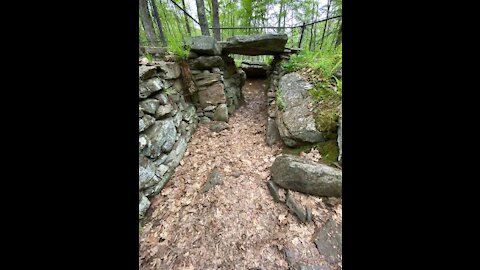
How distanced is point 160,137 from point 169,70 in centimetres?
186

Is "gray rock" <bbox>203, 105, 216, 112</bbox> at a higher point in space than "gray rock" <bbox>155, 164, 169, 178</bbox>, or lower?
higher

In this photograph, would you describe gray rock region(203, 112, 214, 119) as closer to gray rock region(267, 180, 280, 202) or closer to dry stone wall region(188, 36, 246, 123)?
dry stone wall region(188, 36, 246, 123)

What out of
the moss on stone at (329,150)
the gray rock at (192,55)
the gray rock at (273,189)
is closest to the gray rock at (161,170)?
the gray rock at (273,189)

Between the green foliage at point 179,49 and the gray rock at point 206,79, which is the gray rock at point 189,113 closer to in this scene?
the gray rock at point 206,79

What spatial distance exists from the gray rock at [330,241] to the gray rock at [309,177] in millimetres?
444

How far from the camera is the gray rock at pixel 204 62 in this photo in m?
5.44

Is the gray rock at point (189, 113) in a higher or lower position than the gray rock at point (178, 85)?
lower

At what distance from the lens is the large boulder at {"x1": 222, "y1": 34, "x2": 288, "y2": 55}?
5.83m

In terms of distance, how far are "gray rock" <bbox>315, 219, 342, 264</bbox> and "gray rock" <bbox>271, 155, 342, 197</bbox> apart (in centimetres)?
44

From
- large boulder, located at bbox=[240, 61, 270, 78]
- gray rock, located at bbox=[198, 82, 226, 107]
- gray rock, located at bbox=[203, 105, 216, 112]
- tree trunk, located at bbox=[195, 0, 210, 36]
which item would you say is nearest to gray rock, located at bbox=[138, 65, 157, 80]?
gray rock, located at bbox=[198, 82, 226, 107]
